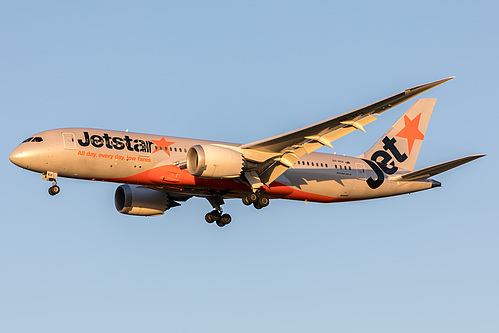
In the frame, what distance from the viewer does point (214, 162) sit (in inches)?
1585

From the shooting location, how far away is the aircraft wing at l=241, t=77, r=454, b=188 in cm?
3665

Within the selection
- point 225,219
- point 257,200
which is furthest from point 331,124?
point 225,219

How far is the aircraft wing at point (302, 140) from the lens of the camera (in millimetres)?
36653

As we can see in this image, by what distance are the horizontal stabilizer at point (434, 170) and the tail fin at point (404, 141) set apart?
1.49 meters

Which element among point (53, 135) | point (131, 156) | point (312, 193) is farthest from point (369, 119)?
point (53, 135)

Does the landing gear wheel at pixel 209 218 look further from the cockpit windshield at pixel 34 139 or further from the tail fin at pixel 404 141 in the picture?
the cockpit windshield at pixel 34 139

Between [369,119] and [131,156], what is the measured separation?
11842 mm

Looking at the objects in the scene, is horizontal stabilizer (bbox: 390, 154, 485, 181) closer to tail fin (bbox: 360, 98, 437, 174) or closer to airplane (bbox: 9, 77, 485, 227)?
airplane (bbox: 9, 77, 485, 227)

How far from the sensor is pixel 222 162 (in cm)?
4047

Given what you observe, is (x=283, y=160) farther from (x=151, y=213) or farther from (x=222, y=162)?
(x=151, y=213)

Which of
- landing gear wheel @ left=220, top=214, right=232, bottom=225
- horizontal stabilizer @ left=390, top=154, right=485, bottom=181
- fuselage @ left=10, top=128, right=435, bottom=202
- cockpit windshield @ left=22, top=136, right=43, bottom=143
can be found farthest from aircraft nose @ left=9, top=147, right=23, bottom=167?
horizontal stabilizer @ left=390, top=154, right=485, bottom=181

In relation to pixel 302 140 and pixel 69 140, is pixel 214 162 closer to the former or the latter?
pixel 302 140

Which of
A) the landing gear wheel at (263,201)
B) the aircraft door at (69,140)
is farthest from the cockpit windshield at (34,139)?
the landing gear wheel at (263,201)

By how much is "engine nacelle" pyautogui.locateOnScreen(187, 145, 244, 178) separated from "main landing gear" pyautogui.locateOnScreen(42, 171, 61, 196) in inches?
259
